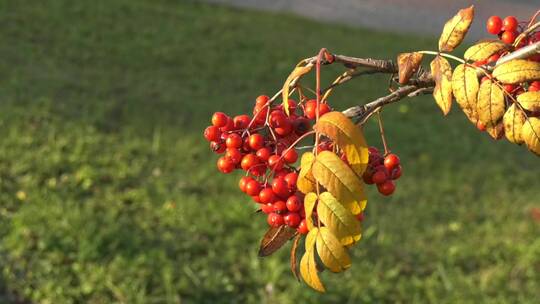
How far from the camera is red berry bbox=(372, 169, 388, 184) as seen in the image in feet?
3.11

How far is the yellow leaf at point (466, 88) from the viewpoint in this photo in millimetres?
886

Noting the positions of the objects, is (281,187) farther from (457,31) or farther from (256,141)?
(457,31)

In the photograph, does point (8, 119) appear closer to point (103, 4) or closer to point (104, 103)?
point (104, 103)

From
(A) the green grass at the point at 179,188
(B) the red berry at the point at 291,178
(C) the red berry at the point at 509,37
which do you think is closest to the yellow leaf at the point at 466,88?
(C) the red berry at the point at 509,37

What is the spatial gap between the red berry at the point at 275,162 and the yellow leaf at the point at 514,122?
10.8 inches

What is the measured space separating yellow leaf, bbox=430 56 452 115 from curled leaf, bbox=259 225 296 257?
0.89ft

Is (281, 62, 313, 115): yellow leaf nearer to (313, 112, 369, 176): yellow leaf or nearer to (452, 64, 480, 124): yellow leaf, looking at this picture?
(313, 112, 369, 176): yellow leaf

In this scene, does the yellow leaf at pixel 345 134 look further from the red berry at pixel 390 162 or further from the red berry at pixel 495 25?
the red berry at pixel 495 25

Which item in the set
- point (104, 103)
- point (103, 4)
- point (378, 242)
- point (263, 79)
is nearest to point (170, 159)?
point (104, 103)

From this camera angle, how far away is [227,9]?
6941mm

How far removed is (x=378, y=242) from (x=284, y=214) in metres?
2.53

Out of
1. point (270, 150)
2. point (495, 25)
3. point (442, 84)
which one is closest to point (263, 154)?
point (270, 150)

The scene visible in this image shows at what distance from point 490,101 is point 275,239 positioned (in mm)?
341

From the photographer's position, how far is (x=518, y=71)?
85 cm
